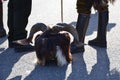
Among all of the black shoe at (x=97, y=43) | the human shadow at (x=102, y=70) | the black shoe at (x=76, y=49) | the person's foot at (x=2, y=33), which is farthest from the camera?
the person's foot at (x=2, y=33)

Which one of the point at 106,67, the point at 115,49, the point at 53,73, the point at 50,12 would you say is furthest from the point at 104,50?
the point at 50,12

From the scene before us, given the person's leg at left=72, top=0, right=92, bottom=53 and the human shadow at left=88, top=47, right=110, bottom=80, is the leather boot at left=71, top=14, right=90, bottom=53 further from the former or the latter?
the human shadow at left=88, top=47, right=110, bottom=80

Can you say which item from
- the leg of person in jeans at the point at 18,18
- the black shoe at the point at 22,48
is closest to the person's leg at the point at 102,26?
the black shoe at the point at 22,48

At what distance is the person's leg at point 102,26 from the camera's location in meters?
6.80

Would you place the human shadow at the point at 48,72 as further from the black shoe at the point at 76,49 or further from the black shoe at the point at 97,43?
the black shoe at the point at 97,43

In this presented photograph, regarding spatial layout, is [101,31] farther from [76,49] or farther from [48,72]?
[48,72]

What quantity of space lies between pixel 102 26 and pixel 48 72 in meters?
1.35

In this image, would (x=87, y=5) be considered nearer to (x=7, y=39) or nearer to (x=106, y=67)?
(x=106, y=67)

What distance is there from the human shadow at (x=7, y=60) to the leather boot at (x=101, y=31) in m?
1.14

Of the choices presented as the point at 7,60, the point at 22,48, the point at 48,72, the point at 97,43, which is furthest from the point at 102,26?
the point at 7,60

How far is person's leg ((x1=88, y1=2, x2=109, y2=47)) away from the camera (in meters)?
6.80

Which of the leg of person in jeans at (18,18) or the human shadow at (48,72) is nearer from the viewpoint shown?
the human shadow at (48,72)

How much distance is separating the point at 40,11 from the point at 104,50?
381 cm

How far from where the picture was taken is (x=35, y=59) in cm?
653
